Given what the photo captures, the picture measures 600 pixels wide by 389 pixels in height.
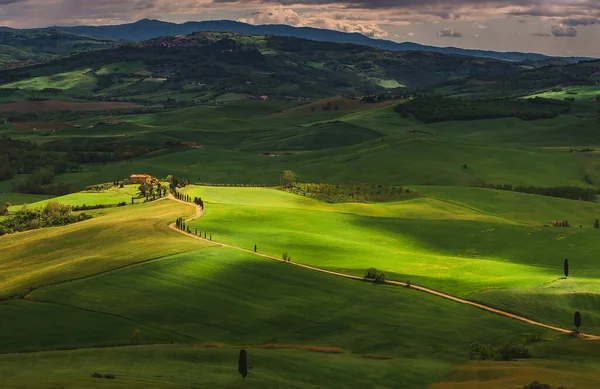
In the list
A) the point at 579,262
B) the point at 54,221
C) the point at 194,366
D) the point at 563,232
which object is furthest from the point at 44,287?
the point at 563,232

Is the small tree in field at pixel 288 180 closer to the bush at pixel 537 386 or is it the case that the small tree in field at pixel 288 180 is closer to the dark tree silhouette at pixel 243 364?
the dark tree silhouette at pixel 243 364

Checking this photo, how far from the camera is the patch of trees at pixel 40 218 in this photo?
448ft

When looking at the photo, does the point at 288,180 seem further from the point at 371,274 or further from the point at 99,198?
the point at 371,274

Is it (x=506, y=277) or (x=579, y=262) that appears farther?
(x=579, y=262)

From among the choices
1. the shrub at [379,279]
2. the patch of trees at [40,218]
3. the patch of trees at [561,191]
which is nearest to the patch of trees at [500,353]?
the shrub at [379,279]

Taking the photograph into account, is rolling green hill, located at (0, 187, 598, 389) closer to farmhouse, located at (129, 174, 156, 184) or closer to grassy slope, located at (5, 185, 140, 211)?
grassy slope, located at (5, 185, 140, 211)

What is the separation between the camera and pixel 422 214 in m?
150

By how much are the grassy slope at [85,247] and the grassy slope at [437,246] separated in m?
9.44

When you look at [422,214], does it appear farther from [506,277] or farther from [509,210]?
[506,277]

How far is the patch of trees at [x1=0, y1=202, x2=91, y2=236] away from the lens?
136500mm

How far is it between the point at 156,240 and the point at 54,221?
1399 inches

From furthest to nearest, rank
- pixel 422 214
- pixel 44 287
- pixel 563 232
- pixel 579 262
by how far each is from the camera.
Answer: pixel 422 214 → pixel 563 232 → pixel 579 262 → pixel 44 287

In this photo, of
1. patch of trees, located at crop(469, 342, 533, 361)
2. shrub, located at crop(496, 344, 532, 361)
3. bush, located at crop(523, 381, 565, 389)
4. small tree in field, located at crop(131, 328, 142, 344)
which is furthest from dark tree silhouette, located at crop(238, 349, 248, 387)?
shrub, located at crop(496, 344, 532, 361)

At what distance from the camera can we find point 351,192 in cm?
17762
